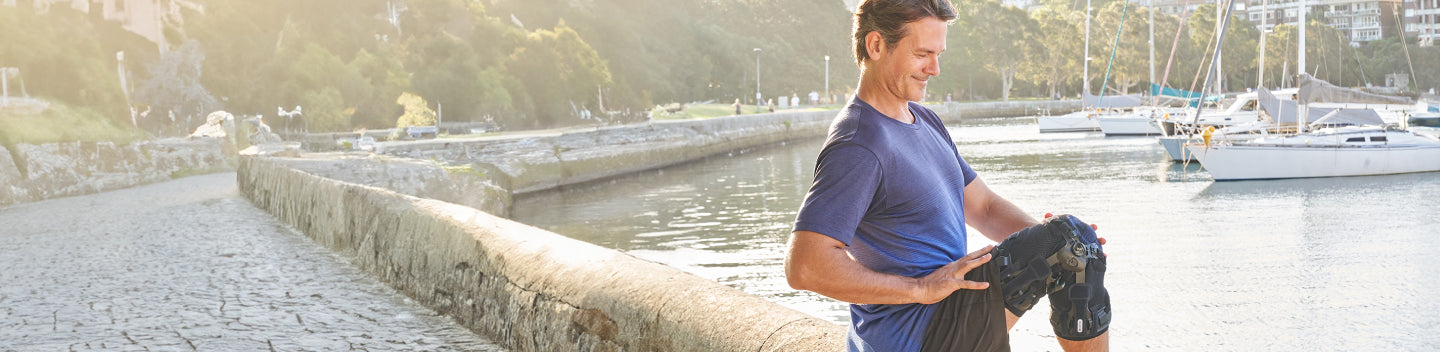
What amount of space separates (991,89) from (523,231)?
372ft

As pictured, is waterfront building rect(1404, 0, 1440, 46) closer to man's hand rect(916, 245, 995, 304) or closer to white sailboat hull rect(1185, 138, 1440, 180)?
white sailboat hull rect(1185, 138, 1440, 180)

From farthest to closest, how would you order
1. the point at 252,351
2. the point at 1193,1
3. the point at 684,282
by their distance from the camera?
1. the point at 1193,1
2. the point at 252,351
3. the point at 684,282

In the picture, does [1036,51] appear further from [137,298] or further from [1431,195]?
[137,298]

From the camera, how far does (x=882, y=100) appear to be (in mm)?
2322

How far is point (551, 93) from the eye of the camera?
2397 inches

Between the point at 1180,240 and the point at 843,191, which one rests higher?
the point at 843,191

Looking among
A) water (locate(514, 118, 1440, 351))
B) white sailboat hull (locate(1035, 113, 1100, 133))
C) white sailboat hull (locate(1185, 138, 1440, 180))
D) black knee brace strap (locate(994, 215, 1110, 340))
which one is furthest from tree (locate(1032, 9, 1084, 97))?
black knee brace strap (locate(994, 215, 1110, 340))

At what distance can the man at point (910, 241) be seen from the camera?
7.17ft

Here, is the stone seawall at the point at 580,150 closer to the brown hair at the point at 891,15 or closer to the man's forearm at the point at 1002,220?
the man's forearm at the point at 1002,220

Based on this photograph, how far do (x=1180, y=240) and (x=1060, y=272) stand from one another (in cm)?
1690

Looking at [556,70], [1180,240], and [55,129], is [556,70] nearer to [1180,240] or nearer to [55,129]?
[55,129]

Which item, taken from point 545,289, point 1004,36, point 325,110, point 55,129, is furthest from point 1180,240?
point 1004,36

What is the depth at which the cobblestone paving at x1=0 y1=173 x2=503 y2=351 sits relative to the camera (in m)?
6.49

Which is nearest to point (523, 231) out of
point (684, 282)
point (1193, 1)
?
point (684, 282)
